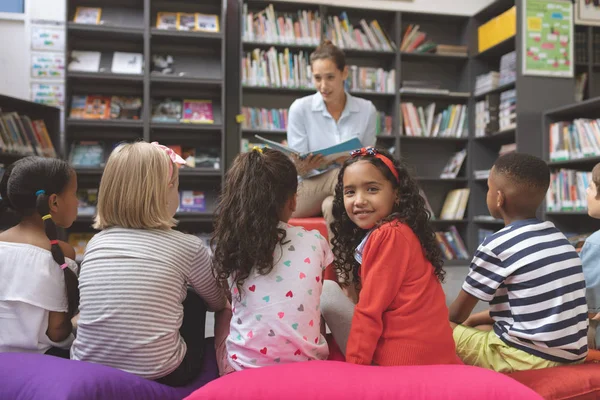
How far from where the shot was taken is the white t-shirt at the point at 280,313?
1.16 meters

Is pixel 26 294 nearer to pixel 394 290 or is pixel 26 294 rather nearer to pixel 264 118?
pixel 394 290

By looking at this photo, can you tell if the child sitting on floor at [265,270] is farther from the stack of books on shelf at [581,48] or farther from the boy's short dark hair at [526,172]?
the stack of books on shelf at [581,48]

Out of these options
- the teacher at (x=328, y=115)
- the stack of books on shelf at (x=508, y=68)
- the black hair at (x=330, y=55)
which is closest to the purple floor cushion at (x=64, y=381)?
the teacher at (x=328, y=115)

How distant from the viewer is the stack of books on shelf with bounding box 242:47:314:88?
404 cm

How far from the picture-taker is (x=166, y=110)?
4039 millimetres

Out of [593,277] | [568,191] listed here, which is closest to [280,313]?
[593,277]

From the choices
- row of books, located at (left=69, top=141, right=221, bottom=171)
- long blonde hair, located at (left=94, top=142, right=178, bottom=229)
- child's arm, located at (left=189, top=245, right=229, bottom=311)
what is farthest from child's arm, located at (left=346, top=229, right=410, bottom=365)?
row of books, located at (left=69, top=141, right=221, bottom=171)

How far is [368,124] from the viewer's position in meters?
2.69

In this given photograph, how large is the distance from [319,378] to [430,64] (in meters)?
4.14

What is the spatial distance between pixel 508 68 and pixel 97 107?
338 cm

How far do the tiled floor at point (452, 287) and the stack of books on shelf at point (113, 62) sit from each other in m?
2.39

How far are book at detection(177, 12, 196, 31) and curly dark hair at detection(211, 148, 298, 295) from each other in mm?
3087

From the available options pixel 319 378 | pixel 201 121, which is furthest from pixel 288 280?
pixel 201 121

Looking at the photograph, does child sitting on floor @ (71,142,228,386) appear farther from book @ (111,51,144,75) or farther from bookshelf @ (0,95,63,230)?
book @ (111,51,144,75)
